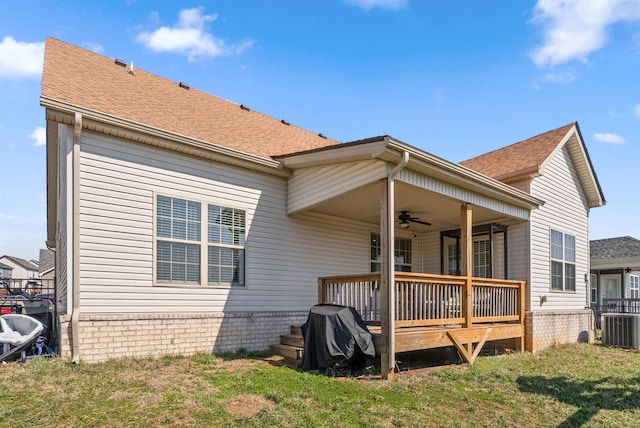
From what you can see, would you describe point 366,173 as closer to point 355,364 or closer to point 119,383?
point 355,364

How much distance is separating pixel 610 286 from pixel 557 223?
1201cm

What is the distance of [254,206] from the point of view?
8.71 m

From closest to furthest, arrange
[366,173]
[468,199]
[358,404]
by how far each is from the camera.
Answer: [358,404] → [366,173] → [468,199]

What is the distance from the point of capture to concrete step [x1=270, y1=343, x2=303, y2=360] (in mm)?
7711

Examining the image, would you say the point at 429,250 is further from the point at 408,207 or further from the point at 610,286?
the point at 610,286

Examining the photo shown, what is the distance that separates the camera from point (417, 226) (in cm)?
1204

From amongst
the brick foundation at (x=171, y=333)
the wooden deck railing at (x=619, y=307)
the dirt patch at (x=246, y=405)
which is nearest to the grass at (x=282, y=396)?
the dirt patch at (x=246, y=405)

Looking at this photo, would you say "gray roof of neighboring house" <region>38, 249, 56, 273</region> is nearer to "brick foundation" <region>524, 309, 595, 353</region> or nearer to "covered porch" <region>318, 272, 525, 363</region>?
"covered porch" <region>318, 272, 525, 363</region>

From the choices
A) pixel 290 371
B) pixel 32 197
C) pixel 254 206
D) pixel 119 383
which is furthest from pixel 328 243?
pixel 32 197

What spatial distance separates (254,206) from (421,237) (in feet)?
19.7

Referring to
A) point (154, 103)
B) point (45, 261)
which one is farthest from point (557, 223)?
point (45, 261)

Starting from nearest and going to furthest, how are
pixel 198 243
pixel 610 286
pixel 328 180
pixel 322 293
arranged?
pixel 198 243 < pixel 328 180 < pixel 322 293 < pixel 610 286

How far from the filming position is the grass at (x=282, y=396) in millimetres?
4648

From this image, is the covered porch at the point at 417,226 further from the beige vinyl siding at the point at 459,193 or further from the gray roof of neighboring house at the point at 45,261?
the gray roof of neighboring house at the point at 45,261
